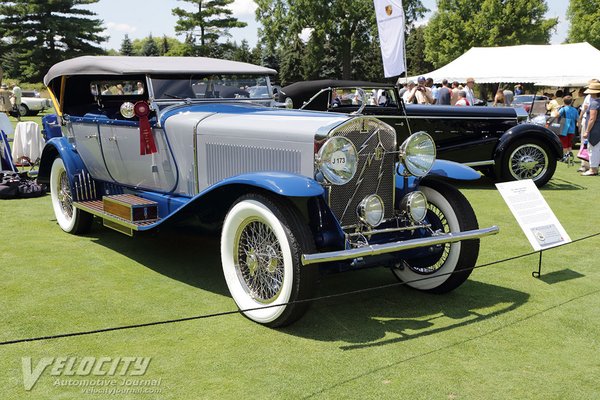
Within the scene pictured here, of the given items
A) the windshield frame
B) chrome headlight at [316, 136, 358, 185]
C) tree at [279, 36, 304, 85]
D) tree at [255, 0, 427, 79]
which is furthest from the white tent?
tree at [279, 36, 304, 85]

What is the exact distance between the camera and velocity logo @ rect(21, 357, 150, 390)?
3104 millimetres

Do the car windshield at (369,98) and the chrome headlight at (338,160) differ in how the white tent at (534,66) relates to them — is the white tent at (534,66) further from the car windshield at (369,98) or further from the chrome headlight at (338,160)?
the chrome headlight at (338,160)

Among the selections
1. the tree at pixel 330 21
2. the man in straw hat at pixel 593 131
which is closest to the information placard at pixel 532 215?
the man in straw hat at pixel 593 131

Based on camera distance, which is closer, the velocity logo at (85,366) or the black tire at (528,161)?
the velocity logo at (85,366)

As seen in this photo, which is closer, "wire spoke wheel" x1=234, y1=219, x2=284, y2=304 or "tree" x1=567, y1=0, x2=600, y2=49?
"wire spoke wheel" x1=234, y1=219, x2=284, y2=304

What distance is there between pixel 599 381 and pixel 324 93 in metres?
5.97

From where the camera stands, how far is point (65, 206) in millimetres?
6402

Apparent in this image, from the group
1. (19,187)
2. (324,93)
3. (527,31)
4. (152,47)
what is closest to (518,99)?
(324,93)

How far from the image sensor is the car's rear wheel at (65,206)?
239 inches

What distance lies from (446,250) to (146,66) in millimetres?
3017

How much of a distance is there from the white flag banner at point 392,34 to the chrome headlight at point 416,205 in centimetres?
765

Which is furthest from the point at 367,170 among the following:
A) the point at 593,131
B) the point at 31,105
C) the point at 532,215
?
the point at 31,105

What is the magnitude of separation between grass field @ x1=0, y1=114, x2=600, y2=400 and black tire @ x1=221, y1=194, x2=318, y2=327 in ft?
0.55

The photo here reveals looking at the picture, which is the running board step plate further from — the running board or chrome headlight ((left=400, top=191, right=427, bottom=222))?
chrome headlight ((left=400, top=191, right=427, bottom=222))
